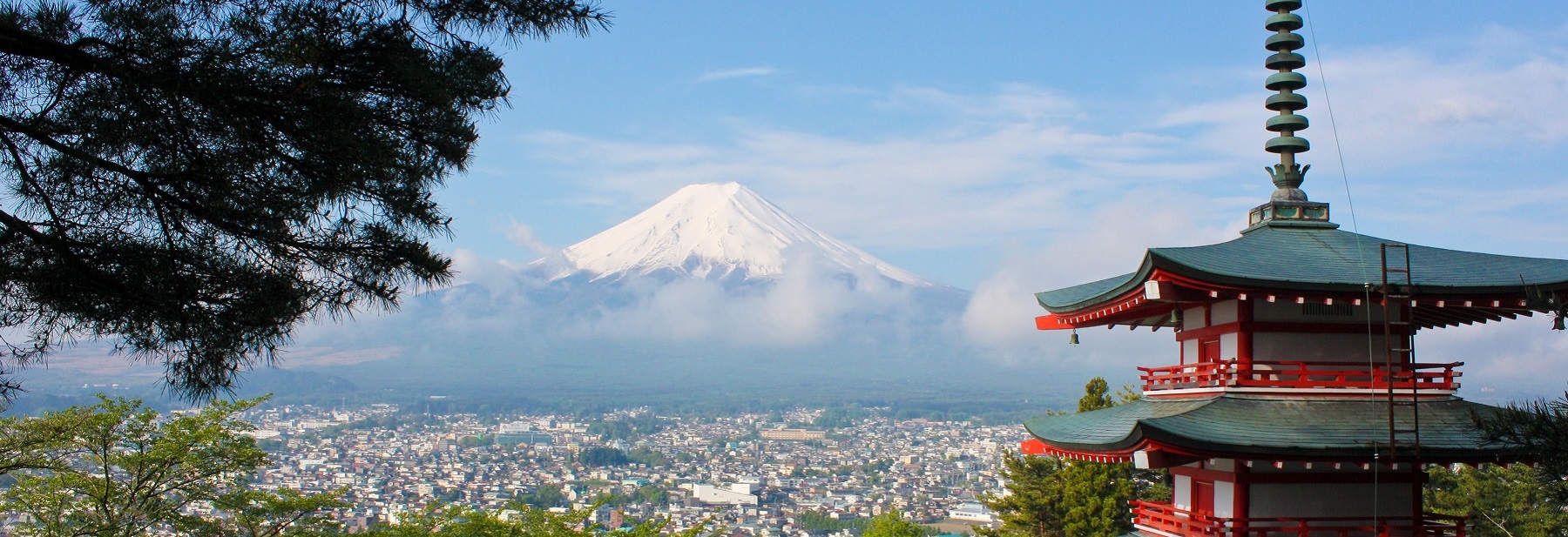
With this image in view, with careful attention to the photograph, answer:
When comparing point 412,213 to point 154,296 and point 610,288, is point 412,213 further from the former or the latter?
point 610,288

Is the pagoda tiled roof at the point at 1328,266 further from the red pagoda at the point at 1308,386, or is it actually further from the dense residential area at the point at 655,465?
the dense residential area at the point at 655,465

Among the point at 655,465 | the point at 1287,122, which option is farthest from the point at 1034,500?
the point at 655,465

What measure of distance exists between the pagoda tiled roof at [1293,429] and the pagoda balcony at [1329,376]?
0.12 meters

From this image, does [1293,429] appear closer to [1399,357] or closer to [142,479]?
[1399,357]

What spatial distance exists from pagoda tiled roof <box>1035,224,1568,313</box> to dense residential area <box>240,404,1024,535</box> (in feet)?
29.8

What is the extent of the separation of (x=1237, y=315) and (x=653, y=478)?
6528cm

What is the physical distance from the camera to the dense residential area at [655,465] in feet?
151

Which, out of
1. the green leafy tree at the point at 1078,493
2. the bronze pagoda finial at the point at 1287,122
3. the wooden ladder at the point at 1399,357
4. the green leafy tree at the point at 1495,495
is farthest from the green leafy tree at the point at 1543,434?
the green leafy tree at the point at 1078,493

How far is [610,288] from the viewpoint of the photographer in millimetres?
197500

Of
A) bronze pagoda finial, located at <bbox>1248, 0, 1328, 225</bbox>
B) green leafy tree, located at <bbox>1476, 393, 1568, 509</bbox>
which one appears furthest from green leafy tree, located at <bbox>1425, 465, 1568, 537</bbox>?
green leafy tree, located at <bbox>1476, 393, 1568, 509</bbox>

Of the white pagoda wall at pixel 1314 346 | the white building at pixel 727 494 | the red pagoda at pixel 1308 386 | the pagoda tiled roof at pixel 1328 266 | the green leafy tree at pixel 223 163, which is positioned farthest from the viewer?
the white building at pixel 727 494

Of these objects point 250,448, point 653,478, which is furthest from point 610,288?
point 250,448

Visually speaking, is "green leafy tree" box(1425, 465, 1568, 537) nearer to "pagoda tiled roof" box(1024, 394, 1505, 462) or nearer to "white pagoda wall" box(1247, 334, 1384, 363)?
"white pagoda wall" box(1247, 334, 1384, 363)

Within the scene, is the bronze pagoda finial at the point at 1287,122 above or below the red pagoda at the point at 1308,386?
above
